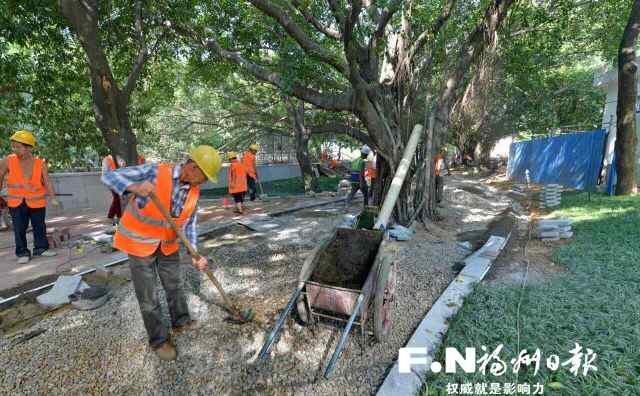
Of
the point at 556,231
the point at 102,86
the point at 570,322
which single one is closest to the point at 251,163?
the point at 102,86

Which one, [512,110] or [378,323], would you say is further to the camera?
[512,110]

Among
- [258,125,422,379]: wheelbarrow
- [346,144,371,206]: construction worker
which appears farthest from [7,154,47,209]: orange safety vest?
[346,144,371,206]: construction worker

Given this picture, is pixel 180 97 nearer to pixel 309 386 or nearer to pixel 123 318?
pixel 123 318

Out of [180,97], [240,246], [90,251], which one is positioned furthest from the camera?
[180,97]

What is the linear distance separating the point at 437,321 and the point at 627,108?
844 cm

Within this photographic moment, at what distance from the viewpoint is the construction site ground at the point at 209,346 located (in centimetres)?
220

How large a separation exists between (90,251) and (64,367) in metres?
2.94

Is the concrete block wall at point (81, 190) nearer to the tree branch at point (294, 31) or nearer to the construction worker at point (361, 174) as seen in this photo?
the construction worker at point (361, 174)

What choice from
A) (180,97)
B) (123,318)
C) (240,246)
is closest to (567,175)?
→ (240,246)

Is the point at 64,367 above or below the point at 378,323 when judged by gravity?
below

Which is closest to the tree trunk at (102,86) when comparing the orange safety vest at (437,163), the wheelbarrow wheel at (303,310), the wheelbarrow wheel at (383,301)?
the wheelbarrow wheel at (303,310)

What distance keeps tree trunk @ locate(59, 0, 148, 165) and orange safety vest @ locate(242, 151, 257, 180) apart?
3.61m

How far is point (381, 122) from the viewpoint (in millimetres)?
5449

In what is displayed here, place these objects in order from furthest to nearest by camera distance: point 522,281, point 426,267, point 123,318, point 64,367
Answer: point 426,267 → point 522,281 → point 123,318 → point 64,367
